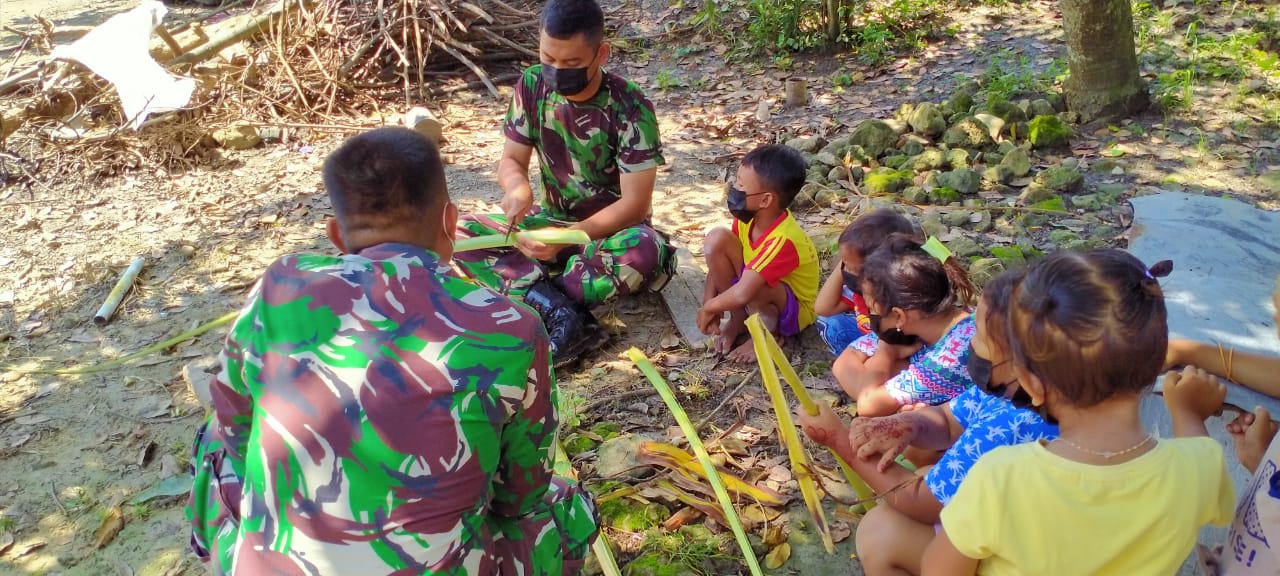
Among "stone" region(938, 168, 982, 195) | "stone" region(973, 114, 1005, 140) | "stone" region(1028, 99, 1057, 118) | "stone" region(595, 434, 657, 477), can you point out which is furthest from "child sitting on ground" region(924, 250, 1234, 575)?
"stone" region(1028, 99, 1057, 118)

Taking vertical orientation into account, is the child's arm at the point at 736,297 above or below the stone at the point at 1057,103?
above

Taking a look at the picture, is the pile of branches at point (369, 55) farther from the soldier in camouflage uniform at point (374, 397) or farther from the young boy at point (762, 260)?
the soldier in camouflage uniform at point (374, 397)

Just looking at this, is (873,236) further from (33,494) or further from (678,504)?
(33,494)

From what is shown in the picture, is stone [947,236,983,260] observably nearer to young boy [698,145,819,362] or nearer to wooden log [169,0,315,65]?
young boy [698,145,819,362]

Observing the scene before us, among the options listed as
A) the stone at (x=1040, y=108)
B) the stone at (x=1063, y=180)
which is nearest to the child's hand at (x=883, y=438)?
the stone at (x=1063, y=180)

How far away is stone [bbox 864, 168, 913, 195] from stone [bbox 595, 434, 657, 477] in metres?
2.52

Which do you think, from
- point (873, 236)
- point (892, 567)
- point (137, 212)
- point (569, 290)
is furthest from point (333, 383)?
point (137, 212)

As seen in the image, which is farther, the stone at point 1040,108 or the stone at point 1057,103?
the stone at point 1057,103

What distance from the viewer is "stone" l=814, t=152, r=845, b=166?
5430mm

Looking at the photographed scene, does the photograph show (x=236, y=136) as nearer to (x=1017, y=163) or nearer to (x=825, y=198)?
(x=825, y=198)

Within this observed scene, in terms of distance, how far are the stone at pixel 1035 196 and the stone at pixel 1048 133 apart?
0.73 meters

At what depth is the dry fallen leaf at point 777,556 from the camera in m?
2.70

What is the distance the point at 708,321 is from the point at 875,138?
2418 millimetres

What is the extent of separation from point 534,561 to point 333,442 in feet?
2.11
